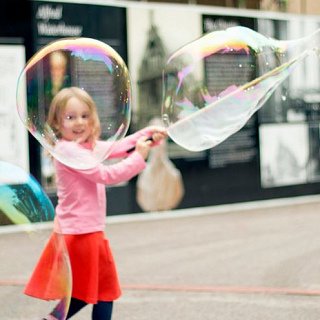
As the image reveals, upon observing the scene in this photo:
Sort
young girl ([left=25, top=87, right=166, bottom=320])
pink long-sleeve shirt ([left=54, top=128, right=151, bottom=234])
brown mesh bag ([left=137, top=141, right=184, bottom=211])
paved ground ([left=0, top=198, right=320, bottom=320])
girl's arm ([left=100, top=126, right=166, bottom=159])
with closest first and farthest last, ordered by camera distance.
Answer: paved ground ([left=0, top=198, right=320, bottom=320]), young girl ([left=25, top=87, right=166, bottom=320]), pink long-sleeve shirt ([left=54, top=128, right=151, bottom=234]), girl's arm ([left=100, top=126, right=166, bottom=159]), brown mesh bag ([left=137, top=141, right=184, bottom=211])

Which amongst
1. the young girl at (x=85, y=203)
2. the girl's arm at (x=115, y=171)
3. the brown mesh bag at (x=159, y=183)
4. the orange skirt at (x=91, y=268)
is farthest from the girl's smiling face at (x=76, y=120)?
the brown mesh bag at (x=159, y=183)

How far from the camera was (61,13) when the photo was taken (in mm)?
8562

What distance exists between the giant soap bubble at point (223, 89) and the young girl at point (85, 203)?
0.28 m


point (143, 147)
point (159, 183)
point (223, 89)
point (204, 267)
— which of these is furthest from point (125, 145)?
→ point (159, 183)

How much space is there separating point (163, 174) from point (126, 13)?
211 centimetres

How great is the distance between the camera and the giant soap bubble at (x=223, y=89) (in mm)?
3830

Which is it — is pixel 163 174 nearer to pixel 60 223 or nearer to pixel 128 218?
pixel 128 218

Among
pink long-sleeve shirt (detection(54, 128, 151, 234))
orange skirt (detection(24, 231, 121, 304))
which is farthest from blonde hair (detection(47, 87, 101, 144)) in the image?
orange skirt (detection(24, 231, 121, 304))

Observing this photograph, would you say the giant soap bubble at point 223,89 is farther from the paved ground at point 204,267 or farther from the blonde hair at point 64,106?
the paved ground at point 204,267

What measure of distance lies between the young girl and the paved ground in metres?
0.21

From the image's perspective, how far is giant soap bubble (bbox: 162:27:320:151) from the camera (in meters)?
3.83

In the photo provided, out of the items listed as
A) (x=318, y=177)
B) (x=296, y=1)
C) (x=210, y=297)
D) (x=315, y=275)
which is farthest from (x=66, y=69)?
(x=296, y=1)

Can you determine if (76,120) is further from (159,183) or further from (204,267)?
(159,183)

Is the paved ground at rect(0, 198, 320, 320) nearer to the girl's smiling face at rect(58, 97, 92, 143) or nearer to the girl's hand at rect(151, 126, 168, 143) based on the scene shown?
the girl's smiling face at rect(58, 97, 92, 143)
